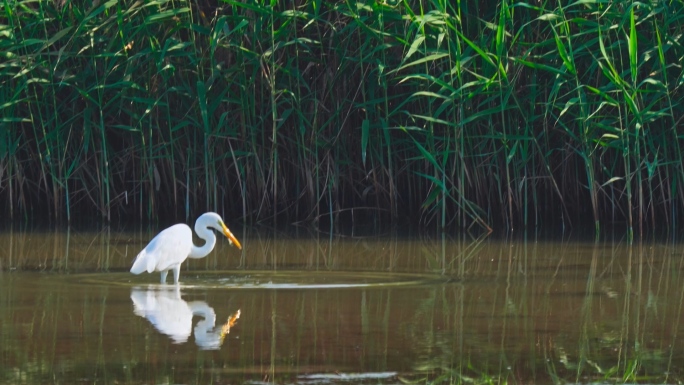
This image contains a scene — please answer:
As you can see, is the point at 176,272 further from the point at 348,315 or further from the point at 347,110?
the point at 347,110

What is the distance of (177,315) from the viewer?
634 cm

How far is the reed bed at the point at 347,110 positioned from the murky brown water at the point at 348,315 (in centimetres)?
132

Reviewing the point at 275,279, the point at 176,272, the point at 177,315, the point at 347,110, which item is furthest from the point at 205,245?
the point at 347,110

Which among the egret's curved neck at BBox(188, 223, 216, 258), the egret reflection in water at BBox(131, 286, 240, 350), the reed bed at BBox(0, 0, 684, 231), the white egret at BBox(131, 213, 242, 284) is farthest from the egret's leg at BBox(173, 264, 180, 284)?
the reed bed at BBox(0, 0, 684, 231)

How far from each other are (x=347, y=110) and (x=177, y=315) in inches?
206

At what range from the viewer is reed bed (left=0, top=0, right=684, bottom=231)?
10555 millimetres

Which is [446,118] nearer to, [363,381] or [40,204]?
[40,204]

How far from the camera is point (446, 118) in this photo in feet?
36.0

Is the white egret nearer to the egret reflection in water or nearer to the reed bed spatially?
the egret reflection in water

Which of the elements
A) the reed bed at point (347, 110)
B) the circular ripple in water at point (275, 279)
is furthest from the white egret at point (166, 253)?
the reed bed at point (347, 110)

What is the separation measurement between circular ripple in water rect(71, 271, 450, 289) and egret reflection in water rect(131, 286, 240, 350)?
324mm

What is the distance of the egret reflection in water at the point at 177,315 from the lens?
566 cm

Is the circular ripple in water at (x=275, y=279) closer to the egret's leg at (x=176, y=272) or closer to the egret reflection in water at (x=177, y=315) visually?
the egret's leg at (x=176, y=272)

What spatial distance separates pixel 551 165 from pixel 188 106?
3.35 metres
